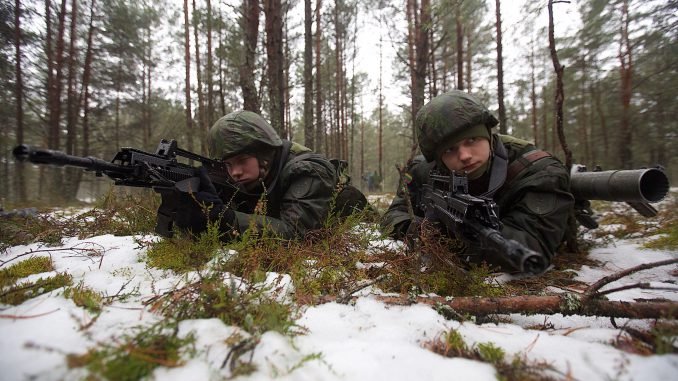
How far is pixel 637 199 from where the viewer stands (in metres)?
2.38

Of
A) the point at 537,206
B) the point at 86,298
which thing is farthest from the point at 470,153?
the point at 86,298

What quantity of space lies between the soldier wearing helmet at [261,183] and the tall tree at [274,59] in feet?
9.11

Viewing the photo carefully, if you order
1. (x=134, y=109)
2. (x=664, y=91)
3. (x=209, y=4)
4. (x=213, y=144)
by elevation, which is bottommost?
(x=213, y=144)

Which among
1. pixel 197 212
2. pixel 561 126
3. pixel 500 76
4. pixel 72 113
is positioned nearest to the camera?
pixel 197 212

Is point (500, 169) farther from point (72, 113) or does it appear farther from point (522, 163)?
point (72, 113)

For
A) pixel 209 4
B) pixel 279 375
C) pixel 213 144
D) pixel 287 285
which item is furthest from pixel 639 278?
pixel 209 4

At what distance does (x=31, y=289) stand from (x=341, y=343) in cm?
182

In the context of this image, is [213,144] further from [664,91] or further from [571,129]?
[571,129]

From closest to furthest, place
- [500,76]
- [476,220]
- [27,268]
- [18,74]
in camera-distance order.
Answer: [476,220] < [27,268] < [18,74] < [500,76]

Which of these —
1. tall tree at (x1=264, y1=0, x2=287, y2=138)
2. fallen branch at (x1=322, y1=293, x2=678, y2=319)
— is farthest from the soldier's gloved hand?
tall tree at (x1=264, y1=0, x2=287, y2=138)

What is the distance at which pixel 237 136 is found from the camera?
2.97 meters

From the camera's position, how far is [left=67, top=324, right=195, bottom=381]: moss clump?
91cm

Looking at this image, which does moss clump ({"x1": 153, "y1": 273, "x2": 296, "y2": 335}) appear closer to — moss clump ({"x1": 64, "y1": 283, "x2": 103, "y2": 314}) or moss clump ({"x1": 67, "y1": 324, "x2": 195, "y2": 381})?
moss clump ({"x1": 67, "y1": 324, "x2": 195, "y2": 381})

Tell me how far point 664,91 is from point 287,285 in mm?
8200
